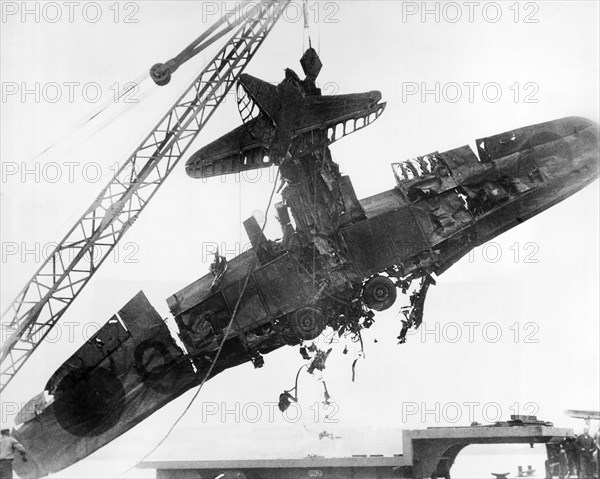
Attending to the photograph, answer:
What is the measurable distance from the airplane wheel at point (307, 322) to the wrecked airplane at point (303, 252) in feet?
0.08

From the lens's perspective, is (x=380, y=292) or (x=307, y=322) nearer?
(x=380, y=292)

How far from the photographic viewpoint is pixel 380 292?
12.5 m

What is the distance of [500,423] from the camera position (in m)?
11.4

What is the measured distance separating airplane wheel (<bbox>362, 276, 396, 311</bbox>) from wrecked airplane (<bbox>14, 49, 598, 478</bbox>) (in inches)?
0.9

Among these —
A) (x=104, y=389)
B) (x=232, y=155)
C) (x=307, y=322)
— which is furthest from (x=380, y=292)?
(x=104, y=389)

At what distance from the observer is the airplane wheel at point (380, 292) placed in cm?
1246

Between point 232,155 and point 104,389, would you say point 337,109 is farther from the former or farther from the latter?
point 104,389

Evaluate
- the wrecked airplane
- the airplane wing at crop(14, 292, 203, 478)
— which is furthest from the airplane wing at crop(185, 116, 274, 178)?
the airplane wing at crop(14, 292, 203, 478)

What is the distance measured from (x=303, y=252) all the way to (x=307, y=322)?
1.51 metres

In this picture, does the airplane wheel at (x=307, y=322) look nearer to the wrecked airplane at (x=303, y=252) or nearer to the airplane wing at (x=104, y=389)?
the wrecked airplane at (x=303, y=252)

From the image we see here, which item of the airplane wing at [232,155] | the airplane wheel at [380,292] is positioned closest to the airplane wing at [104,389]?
the airplane wing at [232,155]

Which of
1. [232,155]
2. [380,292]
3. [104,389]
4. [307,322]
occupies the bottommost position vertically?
[104,389]

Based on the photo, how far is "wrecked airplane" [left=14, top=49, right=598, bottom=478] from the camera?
12211 millimetres

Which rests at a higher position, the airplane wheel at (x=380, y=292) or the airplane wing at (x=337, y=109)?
the airplane wing at (x=337, y=109)
